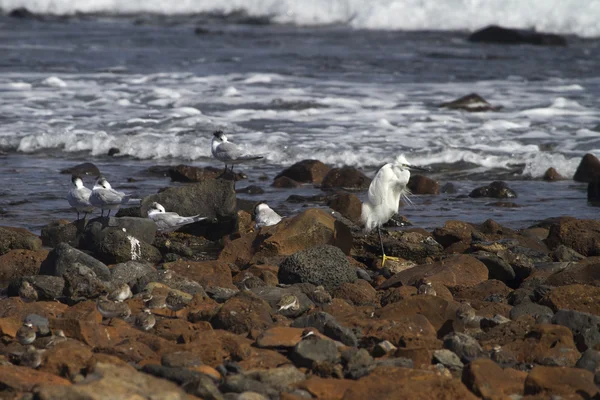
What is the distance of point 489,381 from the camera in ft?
14.3

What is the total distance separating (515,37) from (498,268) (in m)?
19.4

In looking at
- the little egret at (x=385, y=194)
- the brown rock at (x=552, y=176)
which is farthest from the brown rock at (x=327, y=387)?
the brown rock at (x=552, y=176)

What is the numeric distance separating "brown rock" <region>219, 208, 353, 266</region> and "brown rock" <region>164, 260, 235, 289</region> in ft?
2.03

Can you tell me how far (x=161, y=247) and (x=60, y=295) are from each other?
174 centimetres

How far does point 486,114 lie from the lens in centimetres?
1515

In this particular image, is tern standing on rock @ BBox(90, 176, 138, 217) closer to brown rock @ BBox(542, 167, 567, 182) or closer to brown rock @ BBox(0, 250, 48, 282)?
brown rock @ BBox(0, 250, 48, 282)

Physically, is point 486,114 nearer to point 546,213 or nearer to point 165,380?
point 546,213

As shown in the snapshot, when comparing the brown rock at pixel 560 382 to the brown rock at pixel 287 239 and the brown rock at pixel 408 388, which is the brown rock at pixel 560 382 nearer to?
the brown rock at pixel 408 388

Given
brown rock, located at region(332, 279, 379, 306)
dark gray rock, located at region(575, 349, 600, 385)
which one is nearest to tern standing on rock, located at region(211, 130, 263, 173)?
brown rock, located at region(332, 279, 379, 306)

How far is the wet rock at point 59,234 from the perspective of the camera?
309 inches

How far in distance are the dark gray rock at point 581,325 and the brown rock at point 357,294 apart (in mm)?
1179

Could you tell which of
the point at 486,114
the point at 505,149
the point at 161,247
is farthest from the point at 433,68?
the point at 161,247

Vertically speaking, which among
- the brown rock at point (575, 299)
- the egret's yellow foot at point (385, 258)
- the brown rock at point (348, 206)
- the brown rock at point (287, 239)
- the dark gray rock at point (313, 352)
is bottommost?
the brown rock at point (348, 206)

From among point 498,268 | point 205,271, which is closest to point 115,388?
point 205,271
